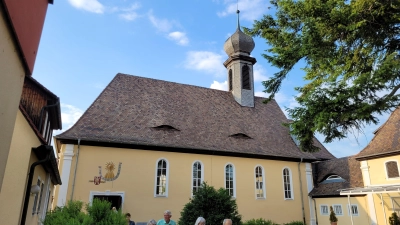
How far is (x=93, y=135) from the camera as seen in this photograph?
14.1 meters

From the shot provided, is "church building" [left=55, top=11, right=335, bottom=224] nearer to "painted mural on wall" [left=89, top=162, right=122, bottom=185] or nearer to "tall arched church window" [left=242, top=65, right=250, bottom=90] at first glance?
"painted mural on wall" [left=89, top=162, right=122, bottom=185]

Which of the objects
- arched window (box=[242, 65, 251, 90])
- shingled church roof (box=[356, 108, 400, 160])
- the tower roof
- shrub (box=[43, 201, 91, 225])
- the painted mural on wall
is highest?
the tower roof

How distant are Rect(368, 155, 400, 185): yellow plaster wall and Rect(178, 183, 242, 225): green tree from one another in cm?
965

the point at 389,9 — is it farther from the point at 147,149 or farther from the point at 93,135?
the point at 93,135

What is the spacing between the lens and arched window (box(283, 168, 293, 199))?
1805 cm

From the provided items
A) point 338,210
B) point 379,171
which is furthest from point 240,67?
point 338,210

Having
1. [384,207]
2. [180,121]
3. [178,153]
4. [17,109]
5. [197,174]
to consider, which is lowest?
[384,207]

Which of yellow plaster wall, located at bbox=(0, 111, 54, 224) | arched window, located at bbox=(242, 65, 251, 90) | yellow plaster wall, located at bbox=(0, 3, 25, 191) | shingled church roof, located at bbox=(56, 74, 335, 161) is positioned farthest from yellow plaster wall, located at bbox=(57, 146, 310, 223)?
yellow plaster wall, located at bbox=(0, 3, 25, 191)

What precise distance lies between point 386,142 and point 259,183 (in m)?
7.28

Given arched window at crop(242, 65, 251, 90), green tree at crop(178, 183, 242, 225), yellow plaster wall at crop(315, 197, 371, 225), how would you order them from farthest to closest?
arched window at crop(242, 65, 251, 90)
yellow plaster wall at crop(315, 197, 371, 225)
green tree at crop(178, 183, 242, 225)

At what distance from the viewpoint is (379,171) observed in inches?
595

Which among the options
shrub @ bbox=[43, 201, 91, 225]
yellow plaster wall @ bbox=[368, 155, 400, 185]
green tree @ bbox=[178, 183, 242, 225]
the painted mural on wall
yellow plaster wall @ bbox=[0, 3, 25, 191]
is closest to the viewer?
yellow plaster wall @ bbox=[0, 3, 25, 191]

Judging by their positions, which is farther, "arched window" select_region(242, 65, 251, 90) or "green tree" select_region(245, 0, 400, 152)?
"arched window" select_region(242, 65, 251, 90)

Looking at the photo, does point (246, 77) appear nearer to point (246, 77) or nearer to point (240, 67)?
point (246, 77)
